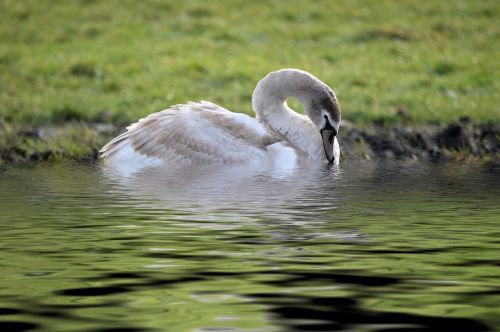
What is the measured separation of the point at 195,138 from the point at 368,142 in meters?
2.82

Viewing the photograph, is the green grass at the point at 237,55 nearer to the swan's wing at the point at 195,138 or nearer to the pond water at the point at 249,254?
A: the swan's wing at the point at 195,138

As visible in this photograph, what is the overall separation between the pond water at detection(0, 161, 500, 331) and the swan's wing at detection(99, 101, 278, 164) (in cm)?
131

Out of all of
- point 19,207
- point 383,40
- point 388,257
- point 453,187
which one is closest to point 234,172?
point 453,187

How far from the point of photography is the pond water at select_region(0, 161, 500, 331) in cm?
475

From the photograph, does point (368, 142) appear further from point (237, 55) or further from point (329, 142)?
point (237, 55)

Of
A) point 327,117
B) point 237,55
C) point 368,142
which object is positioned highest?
point 237,55

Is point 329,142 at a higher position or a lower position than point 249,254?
lower

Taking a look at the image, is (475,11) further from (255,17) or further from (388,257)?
(388,257)

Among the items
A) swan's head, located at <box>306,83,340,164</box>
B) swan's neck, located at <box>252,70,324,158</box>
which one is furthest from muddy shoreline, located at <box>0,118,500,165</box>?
swan's neck, located at <box>252,70,324,158</box>

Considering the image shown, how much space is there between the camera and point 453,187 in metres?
9.82

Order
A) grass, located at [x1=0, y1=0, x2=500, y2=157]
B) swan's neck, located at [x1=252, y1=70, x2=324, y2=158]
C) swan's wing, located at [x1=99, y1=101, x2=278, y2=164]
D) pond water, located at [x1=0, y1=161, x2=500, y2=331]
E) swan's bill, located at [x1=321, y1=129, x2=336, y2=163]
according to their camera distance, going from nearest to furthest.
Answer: pond water, located at [x1=0, y1=161, x2=500, y2=331] < swan's wing, located at [x1=99, y1=101, x2=278, y2=164] < swan's bill, located at [x1=321, y1=129, x2=336, y2=163] < swan's neck, located at [x1=252, y1=70, x2=324, y2=158] < grass, located at [x1=0, y1=0, x2=500, y2=157]

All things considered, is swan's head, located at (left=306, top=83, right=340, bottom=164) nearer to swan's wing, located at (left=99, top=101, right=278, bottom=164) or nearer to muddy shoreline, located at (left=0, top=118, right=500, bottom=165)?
swan's wing, located at (left=99, top=101, right=278, bottom=164)

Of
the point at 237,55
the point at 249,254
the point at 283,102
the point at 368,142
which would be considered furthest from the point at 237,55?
the point at 249,254

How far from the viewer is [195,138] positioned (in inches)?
478
